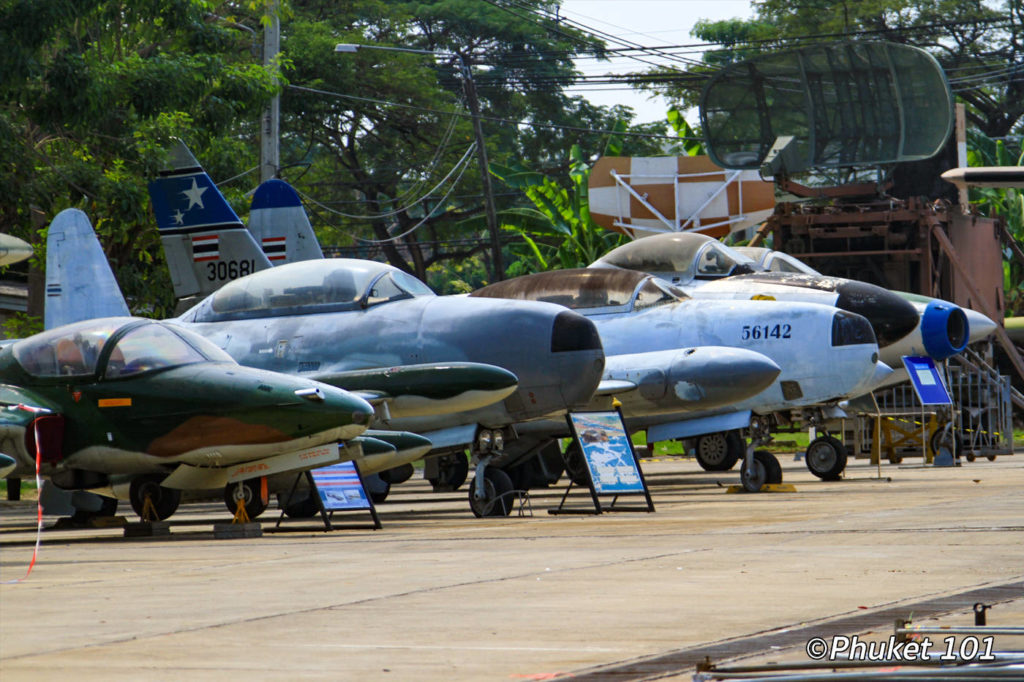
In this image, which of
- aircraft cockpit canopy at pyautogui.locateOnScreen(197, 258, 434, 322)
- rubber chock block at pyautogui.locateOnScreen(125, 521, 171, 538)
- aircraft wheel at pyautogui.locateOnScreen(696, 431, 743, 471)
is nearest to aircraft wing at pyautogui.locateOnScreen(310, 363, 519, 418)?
aircraft cockpit canopy at pyautogui.locateOnScreen(197, 258, 434, 322)

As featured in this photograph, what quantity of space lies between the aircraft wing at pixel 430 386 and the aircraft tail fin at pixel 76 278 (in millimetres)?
4124

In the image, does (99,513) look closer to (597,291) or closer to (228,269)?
(228,269)

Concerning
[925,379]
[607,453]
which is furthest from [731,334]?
[607,453]

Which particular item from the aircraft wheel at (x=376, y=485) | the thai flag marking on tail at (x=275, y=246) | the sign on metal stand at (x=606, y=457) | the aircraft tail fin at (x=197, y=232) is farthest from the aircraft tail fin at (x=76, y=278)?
the sign on metal stand at (x=606, y=457)

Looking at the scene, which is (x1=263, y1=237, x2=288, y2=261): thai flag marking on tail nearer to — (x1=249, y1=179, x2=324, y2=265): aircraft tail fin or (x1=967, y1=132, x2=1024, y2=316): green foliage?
(x1=249, y1=179, x2=324, y2=265): aircraft tail fin

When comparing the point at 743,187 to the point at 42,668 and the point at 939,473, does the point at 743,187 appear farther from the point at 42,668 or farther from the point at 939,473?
the point at 42,668

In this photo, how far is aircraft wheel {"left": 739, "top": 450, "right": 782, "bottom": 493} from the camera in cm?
1725

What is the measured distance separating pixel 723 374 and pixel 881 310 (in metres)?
4.23

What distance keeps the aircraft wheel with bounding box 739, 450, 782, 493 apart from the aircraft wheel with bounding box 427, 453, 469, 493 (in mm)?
3424

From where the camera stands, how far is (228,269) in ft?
60.6

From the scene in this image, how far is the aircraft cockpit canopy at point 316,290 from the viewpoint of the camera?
14.4m

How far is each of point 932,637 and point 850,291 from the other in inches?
Result: 573

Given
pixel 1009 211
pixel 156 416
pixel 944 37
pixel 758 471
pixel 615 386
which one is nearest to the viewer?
pixel 156 416

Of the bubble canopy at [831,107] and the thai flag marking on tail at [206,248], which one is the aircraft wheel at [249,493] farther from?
the bubble canopy at [831,107]
